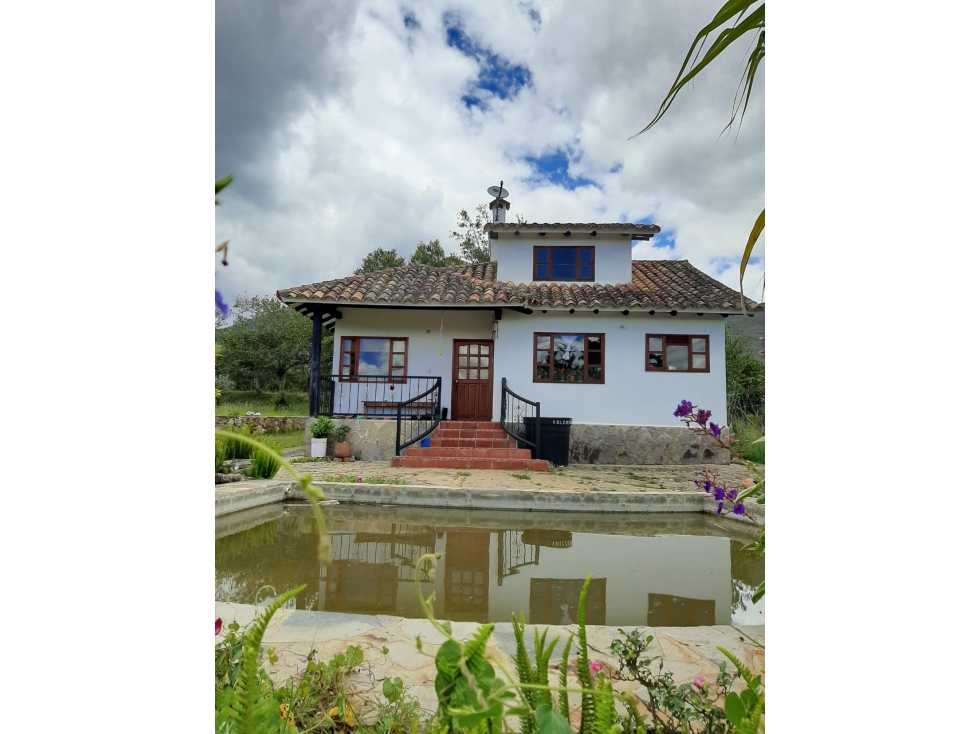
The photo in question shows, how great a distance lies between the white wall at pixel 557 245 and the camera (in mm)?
8234

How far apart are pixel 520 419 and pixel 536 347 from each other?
4.23 feet

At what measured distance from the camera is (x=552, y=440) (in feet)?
21.8

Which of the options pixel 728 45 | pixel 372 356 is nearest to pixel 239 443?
pixel 728 45

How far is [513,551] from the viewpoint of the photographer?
282 cm

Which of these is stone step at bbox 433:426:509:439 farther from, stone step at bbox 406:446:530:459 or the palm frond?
the palm frond

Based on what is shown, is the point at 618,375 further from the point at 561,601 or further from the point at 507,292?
the point at 561,601

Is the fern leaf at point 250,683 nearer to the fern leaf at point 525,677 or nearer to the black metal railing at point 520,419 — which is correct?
the fern leaf at point 525,677

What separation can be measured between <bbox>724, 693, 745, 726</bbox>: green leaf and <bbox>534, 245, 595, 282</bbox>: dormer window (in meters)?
8.05

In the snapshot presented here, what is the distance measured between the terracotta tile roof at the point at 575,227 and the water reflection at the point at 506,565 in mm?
5674

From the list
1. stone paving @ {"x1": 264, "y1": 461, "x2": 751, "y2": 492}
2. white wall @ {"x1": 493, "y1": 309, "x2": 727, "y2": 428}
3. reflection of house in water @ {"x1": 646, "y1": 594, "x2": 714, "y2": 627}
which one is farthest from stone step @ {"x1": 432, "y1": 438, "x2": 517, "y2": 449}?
reflection of house in water @ {"x1": 646, "y1": 594, "x2": 714, "y2": 627}

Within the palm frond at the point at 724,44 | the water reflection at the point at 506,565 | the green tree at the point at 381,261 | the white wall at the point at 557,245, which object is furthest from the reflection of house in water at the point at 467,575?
the green tree at the point at 381,261
